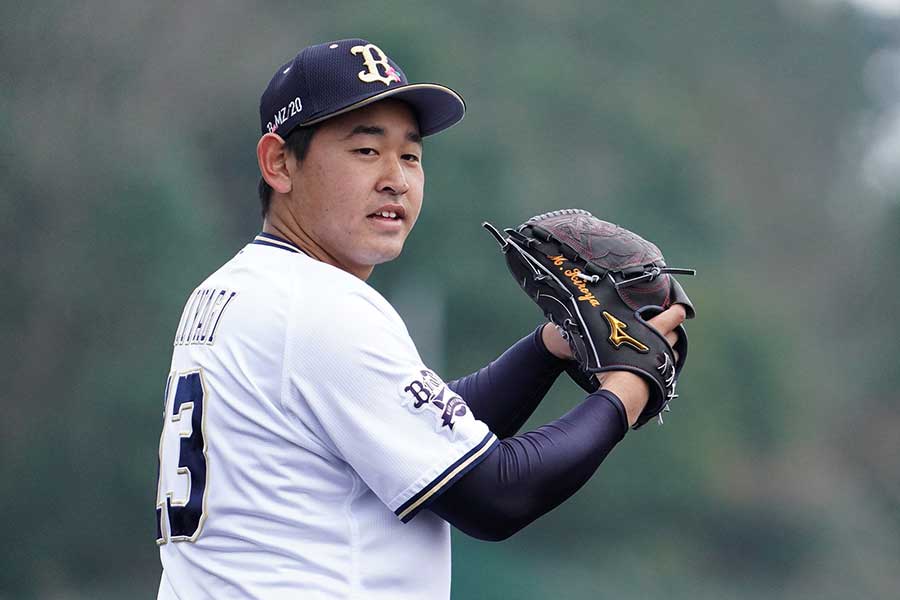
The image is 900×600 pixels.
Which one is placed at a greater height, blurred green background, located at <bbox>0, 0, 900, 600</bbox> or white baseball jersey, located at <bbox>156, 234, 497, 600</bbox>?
blurred green background, located at <bbox>0, 0, 900, 600</bbox>

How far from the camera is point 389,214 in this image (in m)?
2.02

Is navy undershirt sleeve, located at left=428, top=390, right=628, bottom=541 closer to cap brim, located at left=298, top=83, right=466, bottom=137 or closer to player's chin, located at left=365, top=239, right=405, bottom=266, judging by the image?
player's chin, located at left=365, top=239, right=405, bottom=266

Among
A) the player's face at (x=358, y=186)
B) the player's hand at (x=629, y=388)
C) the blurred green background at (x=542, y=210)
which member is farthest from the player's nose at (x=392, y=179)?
the blurred green background at (x=542, y=210)

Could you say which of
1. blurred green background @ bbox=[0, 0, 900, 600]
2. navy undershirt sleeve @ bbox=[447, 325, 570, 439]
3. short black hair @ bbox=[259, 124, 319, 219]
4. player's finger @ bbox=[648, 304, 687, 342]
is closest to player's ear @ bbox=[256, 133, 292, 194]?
short black hair @ bbox=[259, 124, 319, 219]

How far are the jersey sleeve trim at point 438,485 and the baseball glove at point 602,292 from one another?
0.40 meters

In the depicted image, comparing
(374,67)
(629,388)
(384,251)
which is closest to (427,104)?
(374,67)

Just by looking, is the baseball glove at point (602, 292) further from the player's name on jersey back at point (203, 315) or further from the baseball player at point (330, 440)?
the player's name on jersey back at point (203, 315)

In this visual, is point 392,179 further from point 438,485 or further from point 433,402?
point 438,485

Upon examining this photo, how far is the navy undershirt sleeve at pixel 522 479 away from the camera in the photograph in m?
1.74

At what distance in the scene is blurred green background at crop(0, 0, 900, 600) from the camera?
17438mm

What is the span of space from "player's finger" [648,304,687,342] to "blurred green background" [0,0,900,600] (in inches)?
484

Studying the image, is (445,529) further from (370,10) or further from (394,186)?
(370,10)

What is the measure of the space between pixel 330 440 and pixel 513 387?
0.68m
